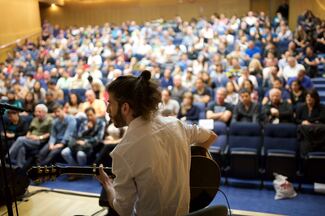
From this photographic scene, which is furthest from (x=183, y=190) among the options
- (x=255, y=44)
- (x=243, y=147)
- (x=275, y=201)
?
(x=255, y=44)

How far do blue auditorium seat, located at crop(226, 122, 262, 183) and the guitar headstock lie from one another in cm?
242

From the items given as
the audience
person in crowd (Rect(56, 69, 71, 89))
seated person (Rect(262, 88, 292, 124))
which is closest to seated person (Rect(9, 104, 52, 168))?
the audience

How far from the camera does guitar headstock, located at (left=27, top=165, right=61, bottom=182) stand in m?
1.66

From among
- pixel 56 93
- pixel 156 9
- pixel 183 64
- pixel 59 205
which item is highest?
pixel 156 9

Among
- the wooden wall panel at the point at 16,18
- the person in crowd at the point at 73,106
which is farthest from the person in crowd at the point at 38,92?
the wooden wall panel at the point at 16,18

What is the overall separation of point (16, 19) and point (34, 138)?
2088 mm

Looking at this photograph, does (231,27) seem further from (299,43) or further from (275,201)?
(275,201)

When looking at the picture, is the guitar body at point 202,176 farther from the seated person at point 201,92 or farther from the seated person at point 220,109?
the seated person at point 201,92

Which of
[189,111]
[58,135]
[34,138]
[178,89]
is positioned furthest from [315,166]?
[34,138]

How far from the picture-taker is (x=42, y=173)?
168 centimetres

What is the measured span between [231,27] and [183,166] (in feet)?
26.3

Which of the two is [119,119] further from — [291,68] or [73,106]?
[291,68]

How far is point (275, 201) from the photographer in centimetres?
326

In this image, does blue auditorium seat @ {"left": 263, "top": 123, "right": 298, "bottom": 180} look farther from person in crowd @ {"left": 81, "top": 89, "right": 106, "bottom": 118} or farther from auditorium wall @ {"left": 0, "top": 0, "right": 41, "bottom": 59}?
auditorium wall @ {"left": 0, "top": 0, "right": 41, "bottom": 59}
